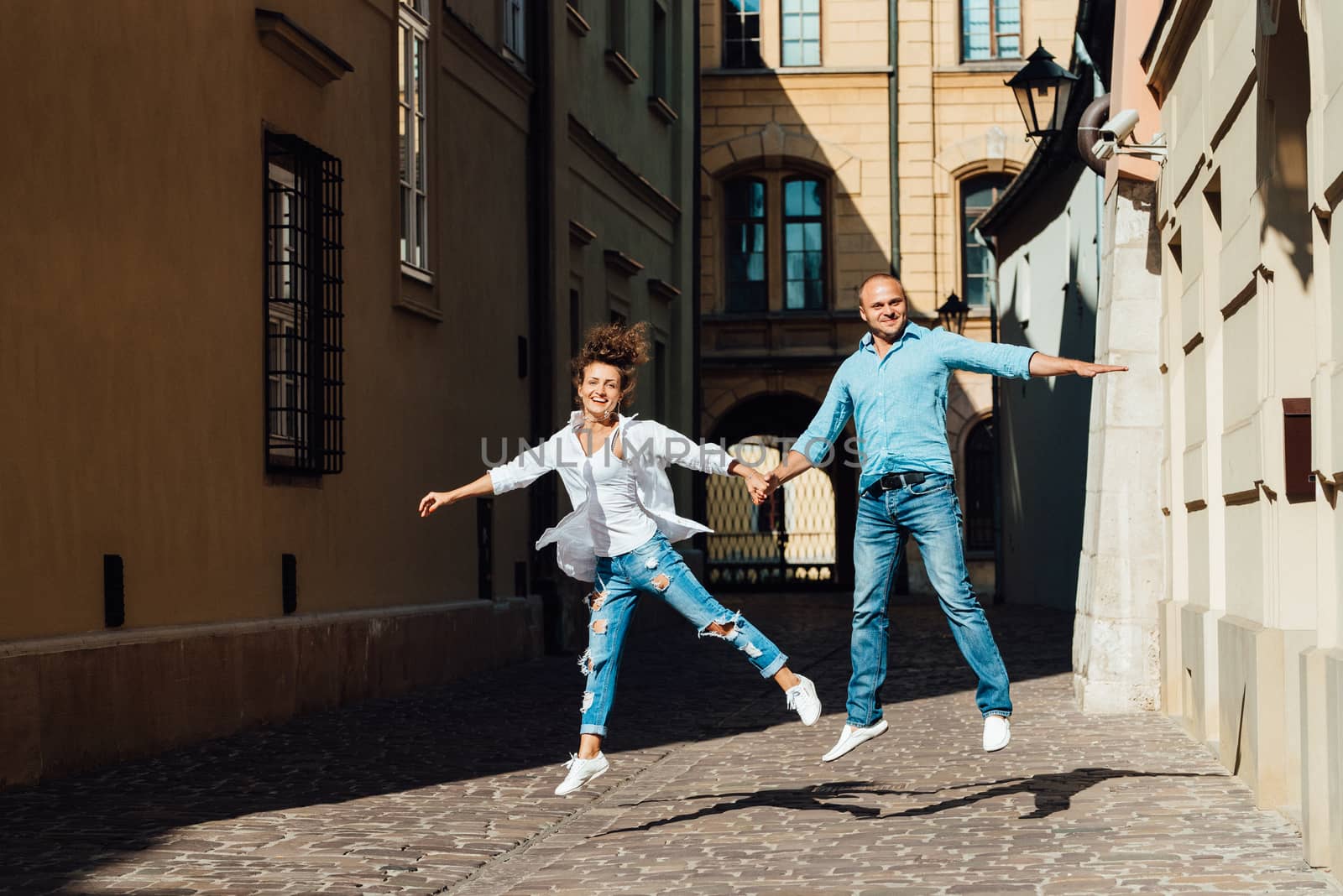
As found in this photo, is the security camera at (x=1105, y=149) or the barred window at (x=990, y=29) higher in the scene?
the barred window at (x=990, y=29)

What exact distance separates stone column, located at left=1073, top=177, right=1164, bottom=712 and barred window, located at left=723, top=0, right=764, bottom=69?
78.4 feet

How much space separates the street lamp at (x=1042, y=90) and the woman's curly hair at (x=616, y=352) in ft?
34.6

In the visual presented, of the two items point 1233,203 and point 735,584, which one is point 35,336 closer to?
point 1233,203

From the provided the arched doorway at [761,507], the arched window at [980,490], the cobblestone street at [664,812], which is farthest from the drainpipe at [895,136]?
the cobblestone street at [664,812]

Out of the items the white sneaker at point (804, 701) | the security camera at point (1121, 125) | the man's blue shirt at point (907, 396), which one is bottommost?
the white sneaker at point (804, 701)

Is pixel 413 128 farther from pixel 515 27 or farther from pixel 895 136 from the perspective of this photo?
pixel 895 136

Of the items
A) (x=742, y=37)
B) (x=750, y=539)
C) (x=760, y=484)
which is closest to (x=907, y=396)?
(x=760, y=484)

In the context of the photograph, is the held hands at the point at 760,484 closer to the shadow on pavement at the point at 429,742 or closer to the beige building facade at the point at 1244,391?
the shadow on pavement at the point at 429,742

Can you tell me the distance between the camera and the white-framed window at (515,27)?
18.0 meters

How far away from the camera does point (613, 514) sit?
7387 millimetres

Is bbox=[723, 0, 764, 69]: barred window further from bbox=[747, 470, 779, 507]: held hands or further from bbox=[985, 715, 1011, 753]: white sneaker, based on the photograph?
bbox=[985, 715, 1011, 753]: white sneaker

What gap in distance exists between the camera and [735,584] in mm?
34031

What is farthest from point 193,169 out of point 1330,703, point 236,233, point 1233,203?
point 1330,703

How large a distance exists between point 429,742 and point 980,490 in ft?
82.6
